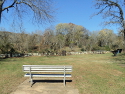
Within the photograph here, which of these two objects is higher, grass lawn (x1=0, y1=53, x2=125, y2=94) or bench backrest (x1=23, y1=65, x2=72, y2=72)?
bench backrest (x1=23, y1=65, x2=72, y2=72)

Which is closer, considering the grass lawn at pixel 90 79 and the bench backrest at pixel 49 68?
the grass lawn at pixel 90 79

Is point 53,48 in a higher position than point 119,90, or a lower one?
higher

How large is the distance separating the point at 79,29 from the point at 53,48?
33.6 meters

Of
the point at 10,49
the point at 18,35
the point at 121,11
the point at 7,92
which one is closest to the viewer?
the point at 7,92

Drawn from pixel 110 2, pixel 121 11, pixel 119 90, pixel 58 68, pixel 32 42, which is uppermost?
pixel 110 2

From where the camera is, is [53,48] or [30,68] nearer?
[30,68]

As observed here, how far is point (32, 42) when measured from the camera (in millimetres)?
29109

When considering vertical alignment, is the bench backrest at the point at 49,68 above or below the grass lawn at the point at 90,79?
above

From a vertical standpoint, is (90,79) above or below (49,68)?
below

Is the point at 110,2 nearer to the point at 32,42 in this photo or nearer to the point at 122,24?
the point at 122,24

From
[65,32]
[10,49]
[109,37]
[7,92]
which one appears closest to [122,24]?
[7,92]

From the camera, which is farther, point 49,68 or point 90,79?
point 90,79

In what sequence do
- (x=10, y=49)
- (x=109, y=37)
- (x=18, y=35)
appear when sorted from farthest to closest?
(x=109, y=37), (x=18, y=35), (x=10, y=49)

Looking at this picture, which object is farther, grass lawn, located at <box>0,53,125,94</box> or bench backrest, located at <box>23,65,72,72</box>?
bench backrest, located at <box>23,65,72,72</box>
